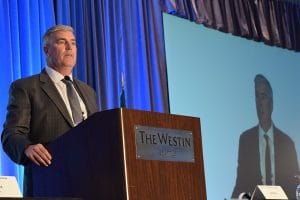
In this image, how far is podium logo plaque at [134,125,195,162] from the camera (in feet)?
6.63

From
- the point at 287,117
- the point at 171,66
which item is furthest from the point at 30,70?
the point at 287,117

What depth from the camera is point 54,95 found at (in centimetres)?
258

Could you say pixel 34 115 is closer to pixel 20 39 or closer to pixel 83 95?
pixel 83 95

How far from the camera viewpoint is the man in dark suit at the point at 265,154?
5.25m

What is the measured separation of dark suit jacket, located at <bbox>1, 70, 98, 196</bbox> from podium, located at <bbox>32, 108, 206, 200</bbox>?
0.29 meters

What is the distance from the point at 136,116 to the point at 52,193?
1.39 feet

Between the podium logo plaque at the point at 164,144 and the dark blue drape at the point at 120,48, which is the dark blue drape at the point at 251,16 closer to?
the dark blue drape at the point at 120,48

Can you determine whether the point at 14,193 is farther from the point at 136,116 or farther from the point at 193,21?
the point at 193,21

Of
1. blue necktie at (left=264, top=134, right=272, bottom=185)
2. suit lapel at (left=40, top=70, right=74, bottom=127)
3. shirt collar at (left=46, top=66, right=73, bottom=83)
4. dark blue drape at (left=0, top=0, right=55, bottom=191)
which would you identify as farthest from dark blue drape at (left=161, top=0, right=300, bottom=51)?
suit lapel at (left=40, top=70, right=74, bottom=127)

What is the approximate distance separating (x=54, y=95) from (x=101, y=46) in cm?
196

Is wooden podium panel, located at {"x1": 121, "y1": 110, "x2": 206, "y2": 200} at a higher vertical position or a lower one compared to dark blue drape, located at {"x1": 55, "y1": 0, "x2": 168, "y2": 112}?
lower

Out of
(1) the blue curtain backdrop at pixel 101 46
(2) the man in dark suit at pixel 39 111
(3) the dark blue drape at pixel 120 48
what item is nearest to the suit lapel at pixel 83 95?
(2) the man in dark suit at pixel 39 111

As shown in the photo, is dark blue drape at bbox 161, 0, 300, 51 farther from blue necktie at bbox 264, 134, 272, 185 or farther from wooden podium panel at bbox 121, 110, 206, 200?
wooden podium panel at bbox 121, 110, 206, 200

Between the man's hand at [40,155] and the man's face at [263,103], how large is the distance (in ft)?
11.6
